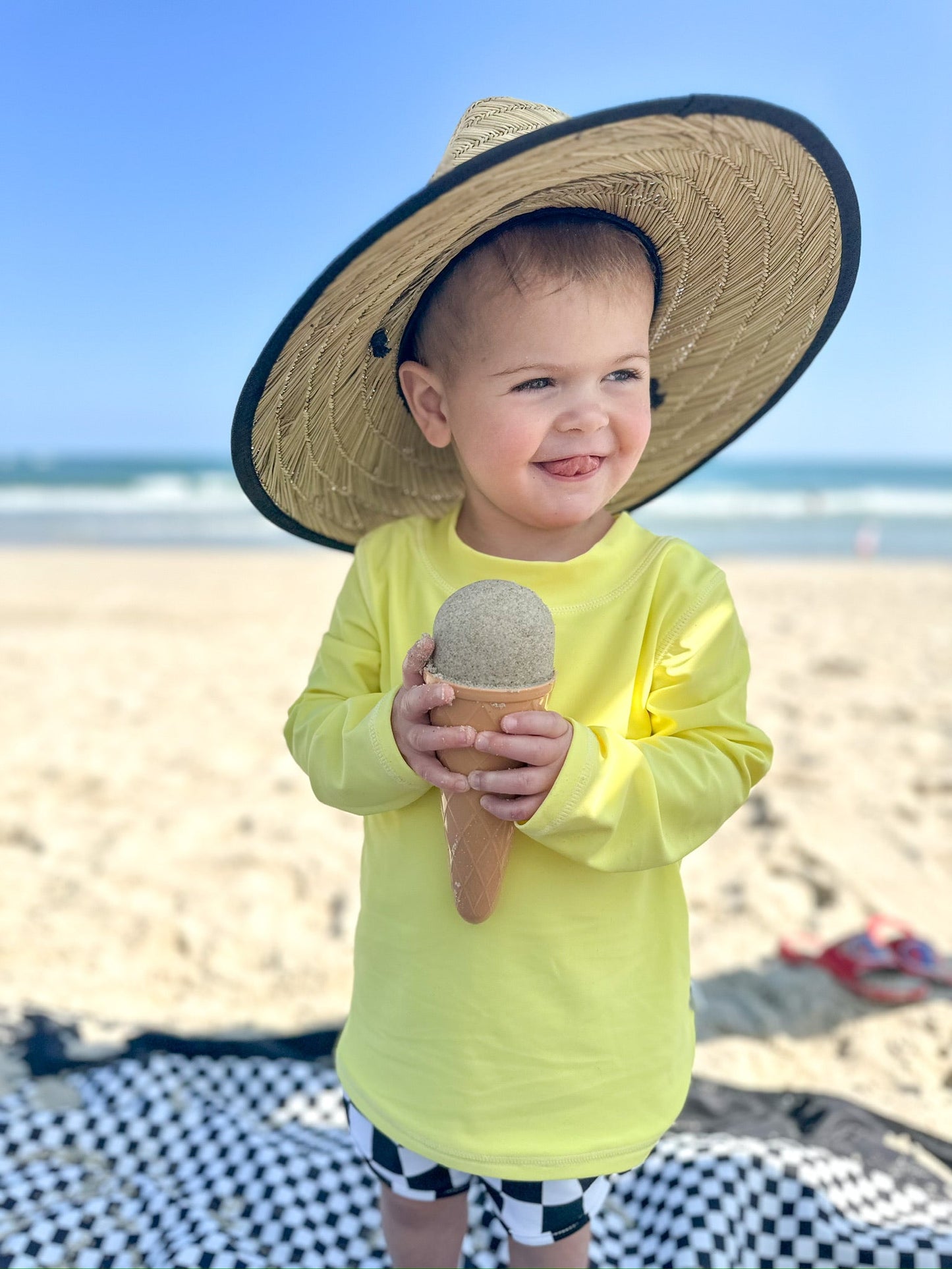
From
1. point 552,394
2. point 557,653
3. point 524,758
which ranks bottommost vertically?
point 524,758

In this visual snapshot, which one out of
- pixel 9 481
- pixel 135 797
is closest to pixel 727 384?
pixel 135 797

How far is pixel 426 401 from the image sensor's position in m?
1.96

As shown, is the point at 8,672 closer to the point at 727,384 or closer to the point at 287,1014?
the point at 287,1014

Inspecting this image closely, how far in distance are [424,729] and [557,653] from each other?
0.34 meters

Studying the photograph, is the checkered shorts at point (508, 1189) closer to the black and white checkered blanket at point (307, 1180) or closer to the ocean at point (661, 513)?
the black and white checkered blanket at point (307, 1180)

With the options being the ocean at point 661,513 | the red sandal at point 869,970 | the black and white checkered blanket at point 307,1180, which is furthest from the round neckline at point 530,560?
the ocean at point 661,513

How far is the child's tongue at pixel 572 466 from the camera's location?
1.75m

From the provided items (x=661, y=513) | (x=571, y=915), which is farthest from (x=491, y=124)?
(x=661, y=513)

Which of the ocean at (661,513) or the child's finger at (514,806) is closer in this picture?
the child's finger at (514,806)

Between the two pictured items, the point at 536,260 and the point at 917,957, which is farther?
the point at 917,957

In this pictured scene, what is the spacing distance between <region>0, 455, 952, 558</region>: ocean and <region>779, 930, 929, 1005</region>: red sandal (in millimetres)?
7591

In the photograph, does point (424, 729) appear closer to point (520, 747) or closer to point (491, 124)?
point (520, 747)

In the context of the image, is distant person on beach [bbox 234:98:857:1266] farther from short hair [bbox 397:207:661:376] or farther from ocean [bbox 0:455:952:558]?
ocean [bbox 0:455:952:558]

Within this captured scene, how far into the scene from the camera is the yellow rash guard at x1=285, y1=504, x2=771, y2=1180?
1.74 m
